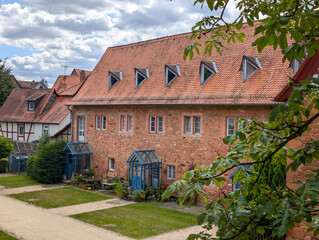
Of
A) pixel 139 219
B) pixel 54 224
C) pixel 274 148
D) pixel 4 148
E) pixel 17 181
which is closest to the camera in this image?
pixel 274 148

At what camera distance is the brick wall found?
670 inches

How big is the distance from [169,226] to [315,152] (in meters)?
11.7

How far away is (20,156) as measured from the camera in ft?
88.6

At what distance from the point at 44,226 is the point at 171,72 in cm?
1012

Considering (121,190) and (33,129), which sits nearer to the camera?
(121,190)

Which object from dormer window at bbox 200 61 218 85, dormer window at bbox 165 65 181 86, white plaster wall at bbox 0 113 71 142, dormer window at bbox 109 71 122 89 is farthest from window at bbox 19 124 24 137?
dormer window at bbox 200 61 218 85

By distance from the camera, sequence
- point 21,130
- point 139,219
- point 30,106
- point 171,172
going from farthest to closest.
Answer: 1. point 30,106
2. point 21,130
3. point 171,172
4. point 139,219

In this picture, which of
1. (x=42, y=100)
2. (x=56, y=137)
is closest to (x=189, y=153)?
(x=56, y=137)

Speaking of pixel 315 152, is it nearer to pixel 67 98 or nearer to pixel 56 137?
pixel 56 137

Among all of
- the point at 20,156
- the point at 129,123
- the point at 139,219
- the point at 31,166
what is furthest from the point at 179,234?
the point at 20,156

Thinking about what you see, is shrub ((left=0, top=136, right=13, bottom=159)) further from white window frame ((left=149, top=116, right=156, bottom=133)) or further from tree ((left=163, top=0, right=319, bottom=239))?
tree ((left=163, top=0, right=319, bottom=239))

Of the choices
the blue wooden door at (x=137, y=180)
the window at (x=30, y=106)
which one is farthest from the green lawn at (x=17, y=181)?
the window at (x=30, y=106)

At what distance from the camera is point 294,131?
330 centimetres

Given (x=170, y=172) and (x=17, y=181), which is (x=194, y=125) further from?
(x=17, y=181)
